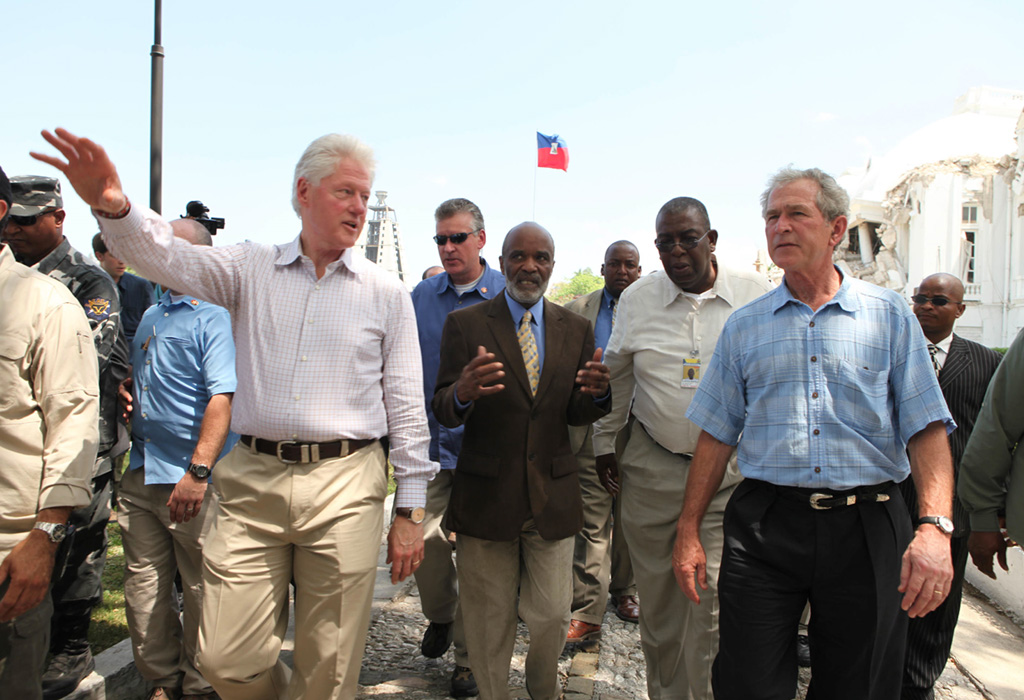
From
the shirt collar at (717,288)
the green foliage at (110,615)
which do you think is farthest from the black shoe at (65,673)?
the shirt collar at (717,288)

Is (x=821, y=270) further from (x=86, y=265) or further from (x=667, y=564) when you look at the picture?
(x=86, y=265)

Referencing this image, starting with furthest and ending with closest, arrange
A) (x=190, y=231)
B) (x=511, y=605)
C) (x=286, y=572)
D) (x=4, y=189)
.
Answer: (x=190, y=231)
(x=511, y=605)
(x=286, y=572)
(x=4, y=189)

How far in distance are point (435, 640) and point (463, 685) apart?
1.74 feet

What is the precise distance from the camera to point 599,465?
4.36 meters

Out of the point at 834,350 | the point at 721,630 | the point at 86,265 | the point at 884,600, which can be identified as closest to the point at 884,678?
the point at 884,600

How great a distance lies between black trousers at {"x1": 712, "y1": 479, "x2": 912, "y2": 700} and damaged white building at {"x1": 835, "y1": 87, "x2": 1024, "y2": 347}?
2757cm

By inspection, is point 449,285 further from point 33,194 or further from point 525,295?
point 33,194

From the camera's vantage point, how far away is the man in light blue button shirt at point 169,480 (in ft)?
12.5

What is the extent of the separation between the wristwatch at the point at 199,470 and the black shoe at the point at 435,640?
6.01 ft

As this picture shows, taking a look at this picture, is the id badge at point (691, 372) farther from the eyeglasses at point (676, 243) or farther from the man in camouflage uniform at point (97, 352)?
the man in camouflage uniform at point (97, 352)

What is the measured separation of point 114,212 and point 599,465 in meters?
2.92

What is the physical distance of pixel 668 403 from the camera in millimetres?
3865

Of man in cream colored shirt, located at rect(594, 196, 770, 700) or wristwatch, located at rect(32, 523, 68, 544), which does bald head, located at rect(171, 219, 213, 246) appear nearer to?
wristwatch, located at rect(32, 523, 68, 544)

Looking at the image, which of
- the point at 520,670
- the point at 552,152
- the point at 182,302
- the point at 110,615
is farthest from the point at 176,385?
the point at 552,152
